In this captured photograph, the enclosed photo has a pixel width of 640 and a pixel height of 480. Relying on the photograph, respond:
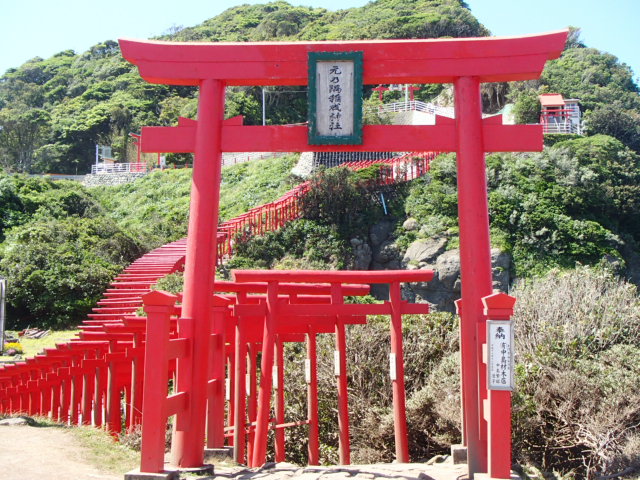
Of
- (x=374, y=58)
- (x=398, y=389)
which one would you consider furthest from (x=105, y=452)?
(x=374, y=58)

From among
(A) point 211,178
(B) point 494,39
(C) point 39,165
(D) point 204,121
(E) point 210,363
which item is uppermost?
(C) point 39,165

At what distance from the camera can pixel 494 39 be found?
693 centimetres

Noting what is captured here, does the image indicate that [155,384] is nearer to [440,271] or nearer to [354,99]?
[354,99]

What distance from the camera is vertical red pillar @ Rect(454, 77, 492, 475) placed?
653cm

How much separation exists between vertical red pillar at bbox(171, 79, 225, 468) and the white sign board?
2.58 m

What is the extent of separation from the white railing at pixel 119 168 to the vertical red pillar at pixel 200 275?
33470 millimetres

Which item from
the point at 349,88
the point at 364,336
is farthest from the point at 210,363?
the point at 364,336

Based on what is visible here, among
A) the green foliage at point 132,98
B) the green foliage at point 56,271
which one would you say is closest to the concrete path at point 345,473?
the green foliage at point 56,271

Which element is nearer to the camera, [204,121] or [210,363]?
[204,121]

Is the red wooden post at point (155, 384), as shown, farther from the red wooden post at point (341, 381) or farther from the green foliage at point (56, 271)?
the green foliage at point (56, 271)

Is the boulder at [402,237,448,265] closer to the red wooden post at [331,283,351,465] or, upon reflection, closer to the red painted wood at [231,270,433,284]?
the red wooden post at [331,283,351,465]

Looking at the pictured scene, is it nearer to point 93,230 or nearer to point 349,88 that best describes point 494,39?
point 349,88

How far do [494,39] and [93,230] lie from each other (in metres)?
19.3

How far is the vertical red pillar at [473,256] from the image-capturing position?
653 centimetres
